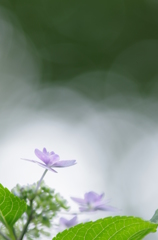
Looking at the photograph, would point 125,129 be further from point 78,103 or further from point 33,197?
point 33,197

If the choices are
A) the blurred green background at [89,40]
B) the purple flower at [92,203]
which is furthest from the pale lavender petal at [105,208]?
the blurred green background at [89,40]

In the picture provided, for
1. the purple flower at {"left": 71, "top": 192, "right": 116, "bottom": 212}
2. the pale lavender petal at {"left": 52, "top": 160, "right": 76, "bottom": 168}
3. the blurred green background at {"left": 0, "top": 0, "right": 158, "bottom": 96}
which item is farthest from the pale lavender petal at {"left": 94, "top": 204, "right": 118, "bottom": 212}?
the blurred green background at {"left": 0, "top": 0, "right": 158, "bottom": 96}

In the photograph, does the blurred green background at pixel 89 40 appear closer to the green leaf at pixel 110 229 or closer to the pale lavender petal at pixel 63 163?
the pale lavender petal at pixel 63 163

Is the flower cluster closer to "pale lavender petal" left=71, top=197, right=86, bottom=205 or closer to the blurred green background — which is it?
"pale lavender petal" left=71, top=197, right=86, bottom=205

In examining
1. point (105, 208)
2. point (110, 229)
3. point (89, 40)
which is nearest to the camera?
point (110, 229)

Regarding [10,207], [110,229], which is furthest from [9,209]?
[110,229]

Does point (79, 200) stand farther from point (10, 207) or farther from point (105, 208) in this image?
point (10, 207)
